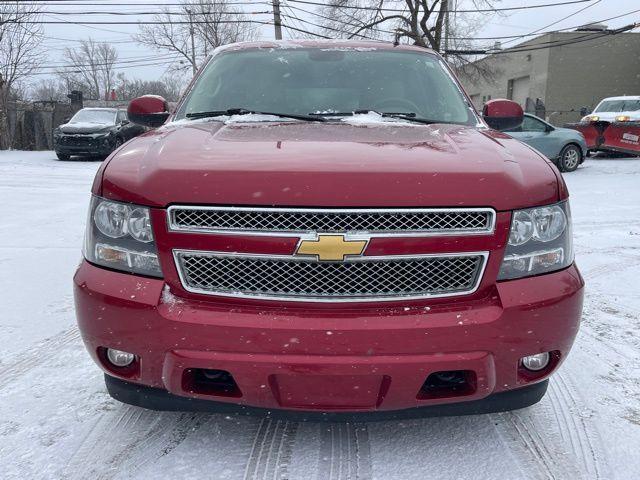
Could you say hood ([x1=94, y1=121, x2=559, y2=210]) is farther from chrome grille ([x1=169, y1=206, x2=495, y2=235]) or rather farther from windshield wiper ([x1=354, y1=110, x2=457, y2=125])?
windshield wiper ([x1=354, y1=110, x2=457, y2=125])

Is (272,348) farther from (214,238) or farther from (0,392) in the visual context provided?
(0,392)

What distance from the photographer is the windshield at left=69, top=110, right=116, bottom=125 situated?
51.2 feet

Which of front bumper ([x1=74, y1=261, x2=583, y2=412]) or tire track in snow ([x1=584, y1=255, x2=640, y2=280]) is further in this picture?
tire track in snow ([x1=584, y1=255, x2=640, y2=280])

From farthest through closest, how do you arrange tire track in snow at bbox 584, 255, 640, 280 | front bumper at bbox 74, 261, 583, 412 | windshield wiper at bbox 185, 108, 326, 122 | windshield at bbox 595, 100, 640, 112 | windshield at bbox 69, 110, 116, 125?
1. windshield at bbox 595, 100, 640, 112
2. windshield at bbox 69, 110, 116, 125
3. tire track in snow at bbox 584, 255, 640, 280
4. windshield wiper at bbox 185, 108, 326, 122
5. front bumper at bbox 74, 261, 583, 412

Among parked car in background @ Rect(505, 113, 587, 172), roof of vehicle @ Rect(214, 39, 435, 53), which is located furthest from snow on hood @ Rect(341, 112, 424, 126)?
parked car in background @ Rect(505, 113, 587, 172)

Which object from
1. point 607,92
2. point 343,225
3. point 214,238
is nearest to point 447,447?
point 343,225

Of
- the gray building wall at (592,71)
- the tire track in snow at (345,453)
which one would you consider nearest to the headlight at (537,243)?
the tire track in snow at (345,453)

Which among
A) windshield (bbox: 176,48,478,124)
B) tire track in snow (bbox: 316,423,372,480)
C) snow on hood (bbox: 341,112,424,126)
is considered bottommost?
tire track in snow (bbox: 316,423,372,480)

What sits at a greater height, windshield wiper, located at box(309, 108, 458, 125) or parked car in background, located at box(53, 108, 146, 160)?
windshield wiper, located at box(309, 108, 458, 125)

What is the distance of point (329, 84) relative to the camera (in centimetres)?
323

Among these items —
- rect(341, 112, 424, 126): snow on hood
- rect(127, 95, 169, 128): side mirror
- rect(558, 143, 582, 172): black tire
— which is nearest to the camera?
rect(341, 112, 424, 126): snow on hood

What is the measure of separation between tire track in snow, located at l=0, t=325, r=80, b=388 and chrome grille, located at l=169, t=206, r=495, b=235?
1574mm

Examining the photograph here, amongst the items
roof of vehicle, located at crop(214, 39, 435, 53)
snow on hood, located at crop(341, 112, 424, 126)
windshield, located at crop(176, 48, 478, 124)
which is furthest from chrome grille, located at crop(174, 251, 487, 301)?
roof of vehicle, located at crop(214, 39, 435, 53)

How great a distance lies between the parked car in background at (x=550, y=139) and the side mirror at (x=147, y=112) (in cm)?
→ 1023
